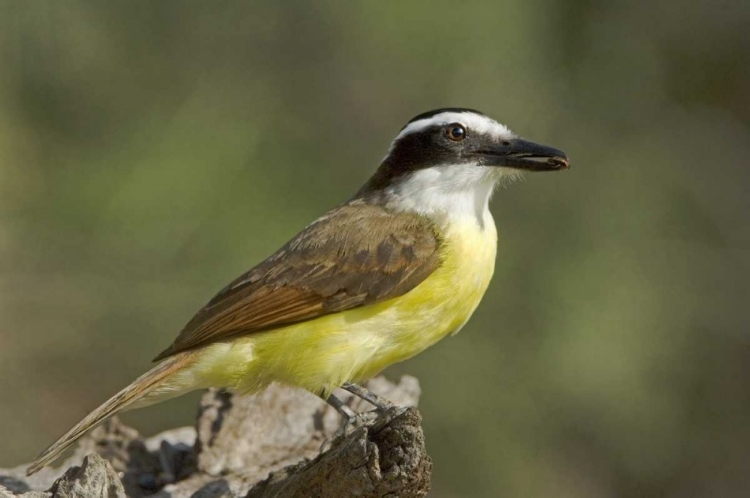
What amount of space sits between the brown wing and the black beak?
45 centimetres

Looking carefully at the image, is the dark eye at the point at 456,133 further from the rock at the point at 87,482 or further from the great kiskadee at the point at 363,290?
the rock at the point at 87,482

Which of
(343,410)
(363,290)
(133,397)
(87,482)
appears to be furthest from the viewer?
(343,410)

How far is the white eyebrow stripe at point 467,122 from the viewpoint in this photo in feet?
19.8

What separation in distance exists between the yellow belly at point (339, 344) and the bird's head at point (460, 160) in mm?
531

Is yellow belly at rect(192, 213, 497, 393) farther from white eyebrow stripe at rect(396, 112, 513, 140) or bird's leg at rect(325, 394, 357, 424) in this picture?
white eyebrow stripe at rect(396, 112, 513, 140)

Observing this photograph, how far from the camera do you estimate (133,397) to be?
5371 mm

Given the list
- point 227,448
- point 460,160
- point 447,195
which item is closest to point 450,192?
point 447,195

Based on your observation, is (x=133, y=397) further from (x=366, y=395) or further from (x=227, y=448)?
(x=366, y=395)

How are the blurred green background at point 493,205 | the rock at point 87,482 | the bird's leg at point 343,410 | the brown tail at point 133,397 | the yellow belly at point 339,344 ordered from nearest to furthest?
the rock at point 87,482, the brown tail at point 133,397, the yellow belly at point 339,344, the bird's leg at point 343,410, the blurred green background at point 493,205

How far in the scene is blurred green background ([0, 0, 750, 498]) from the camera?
8312 mm

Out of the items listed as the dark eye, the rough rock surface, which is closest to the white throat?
the dark eye

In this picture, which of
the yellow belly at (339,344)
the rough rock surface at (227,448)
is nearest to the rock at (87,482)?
the rough rock surface at (227,448)

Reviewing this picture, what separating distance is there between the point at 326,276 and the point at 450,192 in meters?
0.79

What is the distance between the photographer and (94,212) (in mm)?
8531
